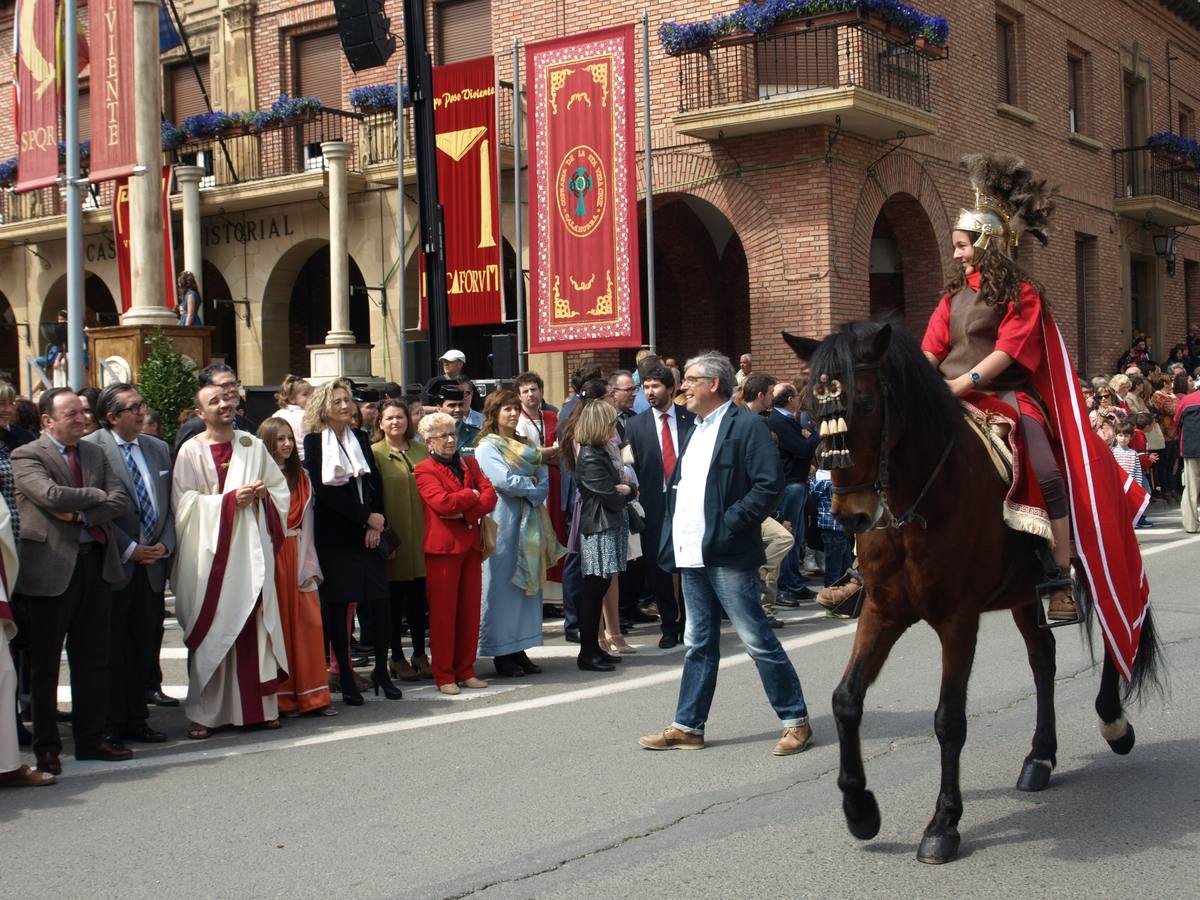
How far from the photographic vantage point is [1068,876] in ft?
15.8

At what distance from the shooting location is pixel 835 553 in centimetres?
1231

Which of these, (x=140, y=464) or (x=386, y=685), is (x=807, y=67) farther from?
(x=140, y=464)

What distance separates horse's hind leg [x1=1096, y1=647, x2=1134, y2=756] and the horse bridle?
155 centimetres

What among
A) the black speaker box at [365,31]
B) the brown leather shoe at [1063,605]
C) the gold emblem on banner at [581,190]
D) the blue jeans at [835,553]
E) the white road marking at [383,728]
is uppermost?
the black speaker box at [365,31]

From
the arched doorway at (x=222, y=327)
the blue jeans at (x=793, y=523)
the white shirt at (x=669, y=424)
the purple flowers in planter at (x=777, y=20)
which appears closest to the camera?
the white shirt at (x=669, y=424)

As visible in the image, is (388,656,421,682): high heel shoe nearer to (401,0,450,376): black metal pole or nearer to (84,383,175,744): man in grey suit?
(84,383,175,744): man in grey suit

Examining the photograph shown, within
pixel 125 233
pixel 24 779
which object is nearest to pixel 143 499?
pixel 24 779

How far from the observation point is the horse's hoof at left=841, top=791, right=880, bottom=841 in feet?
17.0

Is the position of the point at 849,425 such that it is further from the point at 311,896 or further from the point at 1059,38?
the point at 1059,38

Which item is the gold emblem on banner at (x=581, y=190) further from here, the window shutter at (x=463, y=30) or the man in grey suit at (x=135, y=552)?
the man in grey suit at (x=135, y=552)

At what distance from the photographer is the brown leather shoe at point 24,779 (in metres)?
6.63

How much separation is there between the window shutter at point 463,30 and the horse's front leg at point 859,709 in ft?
58.5

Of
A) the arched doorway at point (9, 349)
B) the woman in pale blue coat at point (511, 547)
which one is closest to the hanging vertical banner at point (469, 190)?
the woman in pale blue coat at point (511, 547)

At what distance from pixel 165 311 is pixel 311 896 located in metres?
14.4
